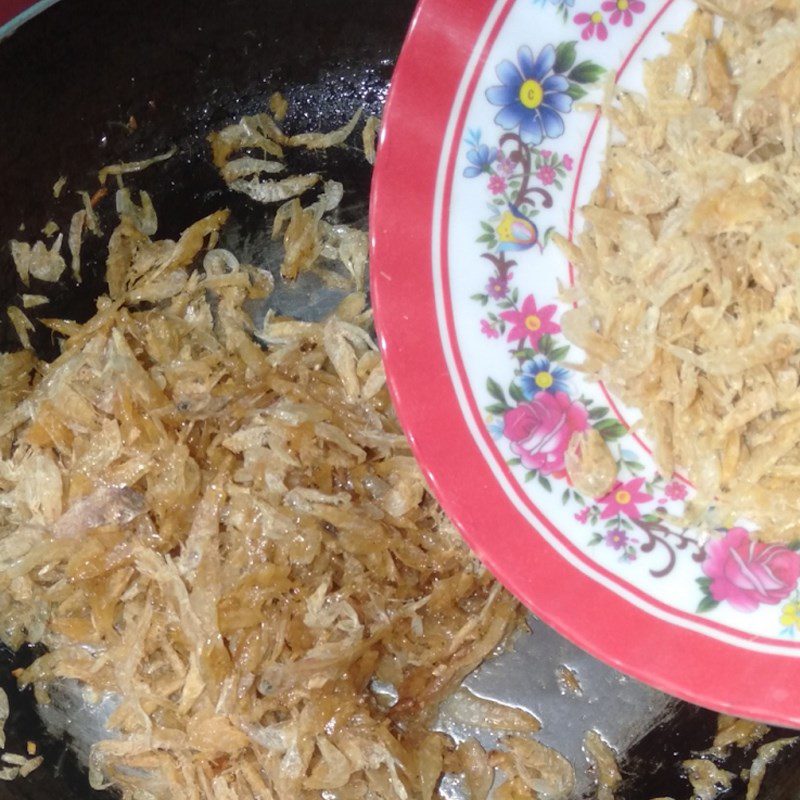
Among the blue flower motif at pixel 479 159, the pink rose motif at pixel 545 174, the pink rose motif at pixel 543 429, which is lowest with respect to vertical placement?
the pink rose motif at pixel 543 429

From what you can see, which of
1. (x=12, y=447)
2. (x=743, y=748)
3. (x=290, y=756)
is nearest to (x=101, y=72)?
(x=12, y=447)

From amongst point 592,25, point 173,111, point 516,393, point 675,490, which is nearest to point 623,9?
point 592,25

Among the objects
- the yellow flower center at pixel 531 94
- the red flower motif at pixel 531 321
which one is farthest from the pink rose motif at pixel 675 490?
the yellow flower center at pixel 531 94

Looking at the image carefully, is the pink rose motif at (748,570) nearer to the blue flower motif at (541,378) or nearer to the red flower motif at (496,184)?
the blue flower motif at (541,378)

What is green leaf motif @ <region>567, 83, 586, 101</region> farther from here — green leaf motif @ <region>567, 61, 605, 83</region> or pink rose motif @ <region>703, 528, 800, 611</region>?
pink rose motif @ <region>703, 528, 800, 611</region>

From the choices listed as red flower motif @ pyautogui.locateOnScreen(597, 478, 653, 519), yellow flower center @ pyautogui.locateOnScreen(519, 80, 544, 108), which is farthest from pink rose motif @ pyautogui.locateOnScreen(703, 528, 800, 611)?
yellow flower center @ pyautogui.locateOnScreen(519, 80, 544, 108)

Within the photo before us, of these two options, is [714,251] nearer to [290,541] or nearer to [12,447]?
[290,541]

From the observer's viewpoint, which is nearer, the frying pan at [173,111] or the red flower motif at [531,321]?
the red flower motif at [531,321]
